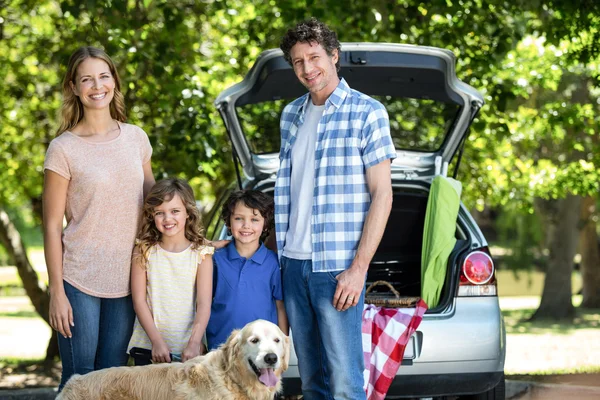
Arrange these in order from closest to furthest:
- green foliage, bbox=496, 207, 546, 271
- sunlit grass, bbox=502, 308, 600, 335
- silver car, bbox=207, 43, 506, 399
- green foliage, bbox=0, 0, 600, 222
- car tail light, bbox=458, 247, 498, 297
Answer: silver car, bbox=207, 43, 506, 399, car tail light, bbox=458, 247, 498, 297, green foliage, bbox=0, 0, 600, 222, sunlit grass, bbox=502, 308, 600, 335, green foliage, bbox=496, 207, 546, 271

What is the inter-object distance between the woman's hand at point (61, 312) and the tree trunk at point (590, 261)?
638 inches

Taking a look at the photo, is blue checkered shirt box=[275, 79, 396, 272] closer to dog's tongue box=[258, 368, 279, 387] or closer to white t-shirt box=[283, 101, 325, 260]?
white t-shirt box=[283, 101, 325, 260]

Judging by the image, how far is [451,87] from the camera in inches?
214

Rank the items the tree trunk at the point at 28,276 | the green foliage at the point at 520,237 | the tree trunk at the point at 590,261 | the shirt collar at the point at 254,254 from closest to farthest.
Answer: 1. the shirt collar at the point at 254,254
2. the tree trunk at the point at 28,276
3. the tree trunk at the point at 590,261
4. the green foliage at the point at 520,237

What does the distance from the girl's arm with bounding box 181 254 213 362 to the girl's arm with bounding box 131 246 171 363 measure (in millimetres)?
108

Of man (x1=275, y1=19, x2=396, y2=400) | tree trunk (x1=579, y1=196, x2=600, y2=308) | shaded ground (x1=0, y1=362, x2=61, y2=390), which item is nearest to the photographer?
man (x1=275, y1=19, x2=396, y2=400)

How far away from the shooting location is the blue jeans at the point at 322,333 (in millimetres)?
3721

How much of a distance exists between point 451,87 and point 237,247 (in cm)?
186

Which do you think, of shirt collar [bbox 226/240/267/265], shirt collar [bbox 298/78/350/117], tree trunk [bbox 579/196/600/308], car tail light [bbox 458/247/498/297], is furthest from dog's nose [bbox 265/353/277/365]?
tree trunk [bbox 579/196/600/308]

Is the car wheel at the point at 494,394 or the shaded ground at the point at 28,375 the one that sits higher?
the car wheel at the point at 494,394

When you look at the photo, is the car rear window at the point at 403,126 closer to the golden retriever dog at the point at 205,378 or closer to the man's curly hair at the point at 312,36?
the man's curly hair at the point at 312,36

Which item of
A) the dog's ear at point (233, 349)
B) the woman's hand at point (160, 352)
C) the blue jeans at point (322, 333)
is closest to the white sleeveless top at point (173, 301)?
the woman's hand at point (160, 352)

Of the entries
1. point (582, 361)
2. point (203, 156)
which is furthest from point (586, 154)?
point (203, 156)

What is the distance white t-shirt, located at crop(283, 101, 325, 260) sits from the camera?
380cm
